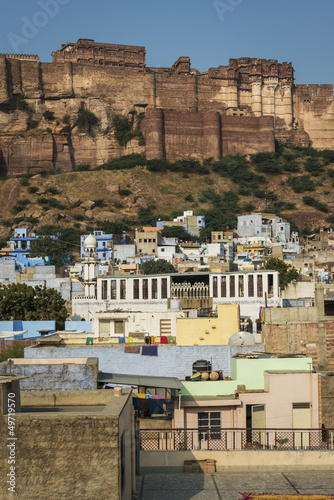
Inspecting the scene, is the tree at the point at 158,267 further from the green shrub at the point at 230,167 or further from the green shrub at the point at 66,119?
the green shrub at the point at 66,119

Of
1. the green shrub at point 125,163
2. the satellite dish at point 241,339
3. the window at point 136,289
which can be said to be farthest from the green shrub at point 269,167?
the satellite dish at point 241,339

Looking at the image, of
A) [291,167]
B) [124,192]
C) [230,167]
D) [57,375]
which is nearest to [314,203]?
[291,167]

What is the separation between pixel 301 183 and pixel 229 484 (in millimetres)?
67052

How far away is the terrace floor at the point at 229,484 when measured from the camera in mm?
9328

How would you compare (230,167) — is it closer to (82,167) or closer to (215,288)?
(82,167)

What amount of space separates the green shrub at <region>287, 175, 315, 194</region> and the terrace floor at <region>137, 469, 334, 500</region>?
65499mm

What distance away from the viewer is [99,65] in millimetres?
75500

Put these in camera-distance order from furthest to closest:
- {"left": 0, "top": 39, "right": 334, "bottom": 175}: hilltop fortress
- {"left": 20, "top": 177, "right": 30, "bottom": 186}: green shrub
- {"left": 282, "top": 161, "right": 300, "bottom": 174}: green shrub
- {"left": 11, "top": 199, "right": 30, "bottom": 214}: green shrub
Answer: {"left": 282, "top": 161, "right": 300, "bottom": 174}: green shrub
{"left": 0, "top": 39, "right": 334, "bottom": 175}: hilltop fortress
{"left": 20, "top": 177, "right": 30, "bottom": 186}: green shrub
{"left": 11, "top": 199, "right": 30, "bottom": 214}: green shrub

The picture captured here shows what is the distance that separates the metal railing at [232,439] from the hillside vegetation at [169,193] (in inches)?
1882

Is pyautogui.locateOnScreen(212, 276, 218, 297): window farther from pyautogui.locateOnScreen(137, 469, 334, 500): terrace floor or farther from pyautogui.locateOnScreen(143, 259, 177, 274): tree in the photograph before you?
pyautogui.locateOnScreen(137, 469, 334, 500): terrace floor

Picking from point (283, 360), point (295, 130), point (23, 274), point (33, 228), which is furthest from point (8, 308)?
point (295, 130)

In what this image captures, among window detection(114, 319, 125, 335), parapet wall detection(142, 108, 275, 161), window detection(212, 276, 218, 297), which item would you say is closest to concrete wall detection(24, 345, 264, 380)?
window detection(114, 319, 125, 335)

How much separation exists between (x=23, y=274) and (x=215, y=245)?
14.0m

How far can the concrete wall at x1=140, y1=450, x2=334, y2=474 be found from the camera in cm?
1052
